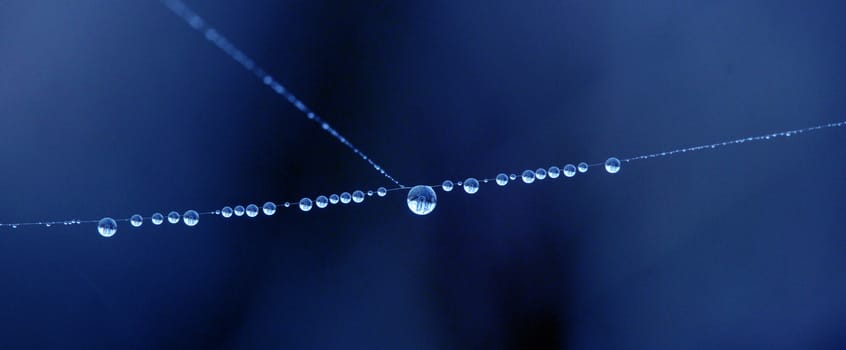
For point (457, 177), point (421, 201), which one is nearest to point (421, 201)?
point (421, 201)

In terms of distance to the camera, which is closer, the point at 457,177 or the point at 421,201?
the point at 421,201

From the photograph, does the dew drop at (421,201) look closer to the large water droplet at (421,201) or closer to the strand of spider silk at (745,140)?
the large water droplet at (421,201)

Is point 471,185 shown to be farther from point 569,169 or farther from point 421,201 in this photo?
point 569,169

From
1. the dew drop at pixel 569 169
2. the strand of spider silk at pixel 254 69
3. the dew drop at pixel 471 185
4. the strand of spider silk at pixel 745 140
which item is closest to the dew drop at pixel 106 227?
the strand of spider silk at pixel 254 69

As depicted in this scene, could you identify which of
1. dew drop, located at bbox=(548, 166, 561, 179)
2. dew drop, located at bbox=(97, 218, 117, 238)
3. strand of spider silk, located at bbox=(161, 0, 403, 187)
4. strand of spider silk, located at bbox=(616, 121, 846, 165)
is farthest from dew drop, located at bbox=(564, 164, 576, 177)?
dew drop, located at bbox=(97, 218, 117, 238)

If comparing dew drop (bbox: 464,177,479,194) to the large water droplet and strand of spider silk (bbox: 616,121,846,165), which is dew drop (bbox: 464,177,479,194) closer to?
the large water droplet

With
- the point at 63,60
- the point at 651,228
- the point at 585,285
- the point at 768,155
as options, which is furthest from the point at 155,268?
the point at 768,155
